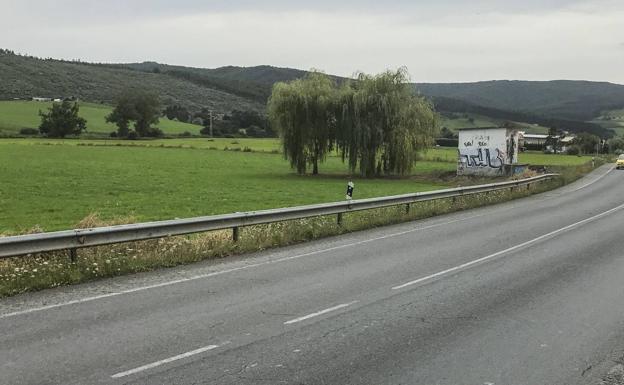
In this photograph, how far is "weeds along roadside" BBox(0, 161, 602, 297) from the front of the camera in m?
9.02

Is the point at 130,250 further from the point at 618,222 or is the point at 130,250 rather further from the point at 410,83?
the point at 410,83

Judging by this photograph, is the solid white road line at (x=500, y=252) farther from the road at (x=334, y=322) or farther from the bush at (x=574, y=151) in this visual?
the bush at (x=574, y=151)

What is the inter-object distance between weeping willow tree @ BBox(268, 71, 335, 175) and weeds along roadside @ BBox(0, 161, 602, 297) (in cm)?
2776

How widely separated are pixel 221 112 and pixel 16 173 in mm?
160205

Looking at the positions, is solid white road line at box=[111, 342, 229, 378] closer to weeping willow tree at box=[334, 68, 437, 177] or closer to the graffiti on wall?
weeping willow tree at box=[334, 68, 437, 177]

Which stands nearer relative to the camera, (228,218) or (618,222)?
(228,218)

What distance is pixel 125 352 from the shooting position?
19.6 ft

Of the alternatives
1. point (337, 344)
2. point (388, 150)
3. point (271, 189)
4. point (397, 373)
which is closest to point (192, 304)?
point (337, 344)

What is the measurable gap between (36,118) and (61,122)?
1499 cm

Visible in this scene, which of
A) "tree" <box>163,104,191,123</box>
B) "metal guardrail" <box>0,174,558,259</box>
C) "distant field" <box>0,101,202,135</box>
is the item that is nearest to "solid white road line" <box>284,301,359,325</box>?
"metal guardrail" <box>0,174,558,259</box>

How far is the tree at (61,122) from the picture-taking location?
114 meters

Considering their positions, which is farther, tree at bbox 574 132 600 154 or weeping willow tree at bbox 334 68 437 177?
tree at bbox 574 132 600 154

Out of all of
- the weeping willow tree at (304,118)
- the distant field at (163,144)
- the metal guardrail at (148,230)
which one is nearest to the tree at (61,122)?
the distant field at (163,144)

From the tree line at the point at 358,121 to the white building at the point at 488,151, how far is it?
2.93 meters
